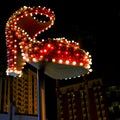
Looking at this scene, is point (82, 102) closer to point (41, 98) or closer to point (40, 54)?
point (41, 98)

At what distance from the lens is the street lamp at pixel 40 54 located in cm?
739

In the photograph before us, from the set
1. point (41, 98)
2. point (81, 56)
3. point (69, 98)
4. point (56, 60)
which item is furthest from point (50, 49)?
point (69, 98)

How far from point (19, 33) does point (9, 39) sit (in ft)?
1.35

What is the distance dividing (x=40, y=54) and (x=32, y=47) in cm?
39

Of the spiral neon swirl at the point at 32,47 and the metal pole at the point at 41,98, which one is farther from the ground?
the spiral neon swirl at the point at 32,47

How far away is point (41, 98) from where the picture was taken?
7672 millimetres

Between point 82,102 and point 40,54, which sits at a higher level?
point 82,102

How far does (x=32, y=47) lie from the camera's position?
7.55m

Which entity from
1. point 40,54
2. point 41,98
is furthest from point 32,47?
point 41,98

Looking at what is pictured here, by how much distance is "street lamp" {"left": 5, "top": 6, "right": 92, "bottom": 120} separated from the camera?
739cm

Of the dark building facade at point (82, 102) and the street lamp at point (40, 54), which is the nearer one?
the street lamp at point (40, 54)

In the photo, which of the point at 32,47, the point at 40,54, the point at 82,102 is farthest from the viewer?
the point at 82,102

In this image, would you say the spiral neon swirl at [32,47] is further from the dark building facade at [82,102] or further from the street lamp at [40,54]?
the dark building facade at [82,102]

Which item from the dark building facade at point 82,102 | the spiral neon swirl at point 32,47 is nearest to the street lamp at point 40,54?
the spiral neon swirl at point 32,47
